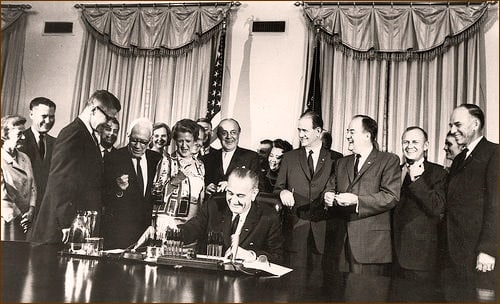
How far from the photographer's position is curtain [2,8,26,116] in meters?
5.16

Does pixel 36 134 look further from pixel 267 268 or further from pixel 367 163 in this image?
pixel 267 268

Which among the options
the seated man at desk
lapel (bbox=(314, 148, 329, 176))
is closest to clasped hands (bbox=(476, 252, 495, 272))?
lapel (bbox=(314, 148, 329, 176))

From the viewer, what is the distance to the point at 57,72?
17.0 feet

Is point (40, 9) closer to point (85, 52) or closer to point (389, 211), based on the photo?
point (85, 52)

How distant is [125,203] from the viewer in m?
4.48

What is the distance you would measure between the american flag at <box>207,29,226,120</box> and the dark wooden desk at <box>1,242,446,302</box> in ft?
8.76

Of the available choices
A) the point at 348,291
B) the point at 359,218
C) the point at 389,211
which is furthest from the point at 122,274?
the point at 389,211

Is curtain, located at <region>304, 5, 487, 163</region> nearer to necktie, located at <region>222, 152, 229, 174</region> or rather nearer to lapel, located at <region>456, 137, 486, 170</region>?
lapel, located at <region>456, 137, 486, 170</region>

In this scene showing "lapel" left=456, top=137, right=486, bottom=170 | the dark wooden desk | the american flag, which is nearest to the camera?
the dark wooden desk

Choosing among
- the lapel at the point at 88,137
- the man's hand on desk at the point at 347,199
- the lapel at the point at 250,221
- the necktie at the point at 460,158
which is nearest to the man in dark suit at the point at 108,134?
the lapel at the point at 88,137

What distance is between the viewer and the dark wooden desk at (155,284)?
1.67m

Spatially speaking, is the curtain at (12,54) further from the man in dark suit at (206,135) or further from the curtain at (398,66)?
the curtain at (398,66)

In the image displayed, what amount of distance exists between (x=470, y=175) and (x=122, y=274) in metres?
2.77

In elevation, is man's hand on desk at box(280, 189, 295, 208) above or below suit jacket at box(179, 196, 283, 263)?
above
